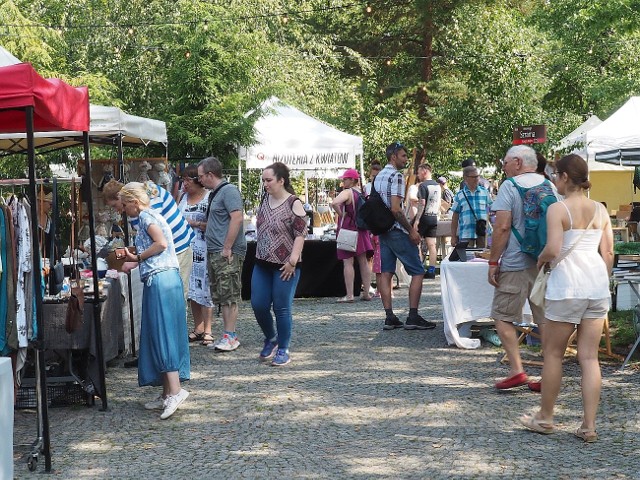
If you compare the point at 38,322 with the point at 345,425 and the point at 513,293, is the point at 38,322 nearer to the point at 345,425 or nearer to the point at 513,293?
the point at 345,425

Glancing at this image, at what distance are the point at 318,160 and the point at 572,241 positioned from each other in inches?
421

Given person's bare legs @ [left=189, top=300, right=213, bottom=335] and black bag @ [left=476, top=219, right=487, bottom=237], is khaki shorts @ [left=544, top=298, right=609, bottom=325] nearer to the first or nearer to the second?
person's bare legs @ [left=189, top=300, right=213, bottom=335]

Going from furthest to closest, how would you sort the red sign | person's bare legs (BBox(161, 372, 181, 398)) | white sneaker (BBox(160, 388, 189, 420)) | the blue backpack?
the red sign, the blue backpack, person's bare legs (BBox(161, 372, 181, 398)), white sneaker (BBox(160, 388, 189, 420))

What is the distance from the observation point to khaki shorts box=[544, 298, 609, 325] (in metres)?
5.81

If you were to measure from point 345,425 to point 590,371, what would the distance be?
162cm

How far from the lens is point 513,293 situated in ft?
23.2

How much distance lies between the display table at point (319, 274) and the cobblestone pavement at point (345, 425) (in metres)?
4.11

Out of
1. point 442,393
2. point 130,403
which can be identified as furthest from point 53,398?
point 442,393

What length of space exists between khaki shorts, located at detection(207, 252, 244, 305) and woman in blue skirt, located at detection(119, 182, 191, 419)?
2.20m

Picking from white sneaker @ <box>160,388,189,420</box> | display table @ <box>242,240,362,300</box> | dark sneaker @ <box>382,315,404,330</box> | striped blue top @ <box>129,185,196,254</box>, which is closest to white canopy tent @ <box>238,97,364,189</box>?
display table @ <box>242,240,362,300</box>

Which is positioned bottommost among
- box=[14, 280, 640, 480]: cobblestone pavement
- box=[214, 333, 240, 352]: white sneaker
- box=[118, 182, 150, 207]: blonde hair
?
box=[14, 280, 640, 480]: cobblestone pavement

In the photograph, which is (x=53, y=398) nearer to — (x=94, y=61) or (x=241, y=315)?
(x=241, y=315)

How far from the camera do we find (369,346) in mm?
9375

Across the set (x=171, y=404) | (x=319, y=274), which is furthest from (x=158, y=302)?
(x=319, y=274)
